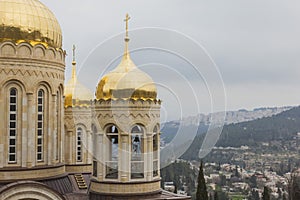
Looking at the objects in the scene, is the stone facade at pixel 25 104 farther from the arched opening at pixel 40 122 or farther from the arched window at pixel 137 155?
the arched window at pixel 137 155

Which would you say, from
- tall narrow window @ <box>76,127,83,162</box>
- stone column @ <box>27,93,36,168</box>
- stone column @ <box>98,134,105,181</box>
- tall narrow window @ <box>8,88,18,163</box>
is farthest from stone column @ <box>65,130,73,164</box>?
stone column @ <box>98,134,105,181</box>

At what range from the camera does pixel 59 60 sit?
62.1 ft

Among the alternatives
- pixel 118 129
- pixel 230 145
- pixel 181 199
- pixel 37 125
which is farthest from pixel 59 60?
pixel 230 145

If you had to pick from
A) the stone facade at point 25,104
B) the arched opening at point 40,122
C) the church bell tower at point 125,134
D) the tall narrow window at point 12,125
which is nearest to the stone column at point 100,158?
the church bell tower at point 125,134

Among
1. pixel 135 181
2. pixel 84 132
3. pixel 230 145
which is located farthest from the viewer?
pixel 230 145

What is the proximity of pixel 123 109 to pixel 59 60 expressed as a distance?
13.1ft

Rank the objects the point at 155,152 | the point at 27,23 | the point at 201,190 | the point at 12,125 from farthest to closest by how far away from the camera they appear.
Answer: the point at 201,190 < the point at 155,152 < the point at 27,23 < the point at 12,125

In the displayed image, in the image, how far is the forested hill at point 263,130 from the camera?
157875mm

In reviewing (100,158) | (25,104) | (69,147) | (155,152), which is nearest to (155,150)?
(155,152)

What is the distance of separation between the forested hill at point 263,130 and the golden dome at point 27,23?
444ft

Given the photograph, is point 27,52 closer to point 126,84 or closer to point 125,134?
point 126,84

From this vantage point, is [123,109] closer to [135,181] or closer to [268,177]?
[135,181]

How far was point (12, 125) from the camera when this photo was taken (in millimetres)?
17500

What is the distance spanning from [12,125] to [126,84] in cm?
486
